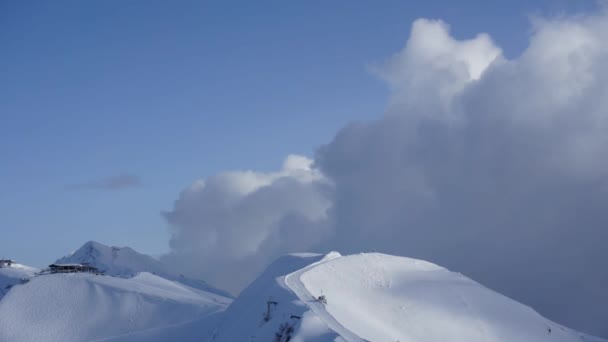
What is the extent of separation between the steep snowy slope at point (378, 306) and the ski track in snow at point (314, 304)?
0.17m

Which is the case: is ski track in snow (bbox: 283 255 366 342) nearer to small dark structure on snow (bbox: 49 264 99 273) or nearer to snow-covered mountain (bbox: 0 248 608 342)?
snow-covered mountain (bbox: 0 248 608 342)

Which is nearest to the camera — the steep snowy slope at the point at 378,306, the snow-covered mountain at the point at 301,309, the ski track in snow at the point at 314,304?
the ski track in snow at the point at 314,304

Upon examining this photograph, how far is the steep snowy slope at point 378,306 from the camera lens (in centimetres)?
9926

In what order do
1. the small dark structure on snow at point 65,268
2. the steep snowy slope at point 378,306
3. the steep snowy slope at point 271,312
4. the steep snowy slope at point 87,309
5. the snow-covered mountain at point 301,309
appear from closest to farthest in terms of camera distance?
the steep snowy slope at point 271,312 < the steep snowy slope at point 378,306 < the snow-covered mountain at point 301,309 < the steep snowy slope at point 87,309 < the small dark structure on snow at point 65,268

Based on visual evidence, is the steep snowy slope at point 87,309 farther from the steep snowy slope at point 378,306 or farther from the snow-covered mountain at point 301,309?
the steep snowy slope at point 378,306

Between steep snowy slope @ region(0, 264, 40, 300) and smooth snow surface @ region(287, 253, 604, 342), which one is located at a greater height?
smooth snow surface @ region(287, 253, 604, 342)

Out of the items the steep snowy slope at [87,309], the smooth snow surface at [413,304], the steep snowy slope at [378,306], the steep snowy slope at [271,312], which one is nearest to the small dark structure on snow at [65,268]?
the steep snowy slope at [87,309]

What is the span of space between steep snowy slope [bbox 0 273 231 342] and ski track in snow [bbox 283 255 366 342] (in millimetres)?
27876

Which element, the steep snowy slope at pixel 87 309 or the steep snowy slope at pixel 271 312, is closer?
the steep snowy slope at pixel 271 312

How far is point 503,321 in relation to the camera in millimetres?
128375

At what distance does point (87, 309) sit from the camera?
158m

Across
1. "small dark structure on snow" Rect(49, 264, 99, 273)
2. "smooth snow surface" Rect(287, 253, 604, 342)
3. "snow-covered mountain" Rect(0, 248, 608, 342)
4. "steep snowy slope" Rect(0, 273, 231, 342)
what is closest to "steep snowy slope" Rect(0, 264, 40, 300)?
"small dark structure on snow" Rect(49, 264, 99, 273)

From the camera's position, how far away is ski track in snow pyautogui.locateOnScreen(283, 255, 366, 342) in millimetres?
85863

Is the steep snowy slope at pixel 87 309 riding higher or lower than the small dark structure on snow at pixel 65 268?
lower
